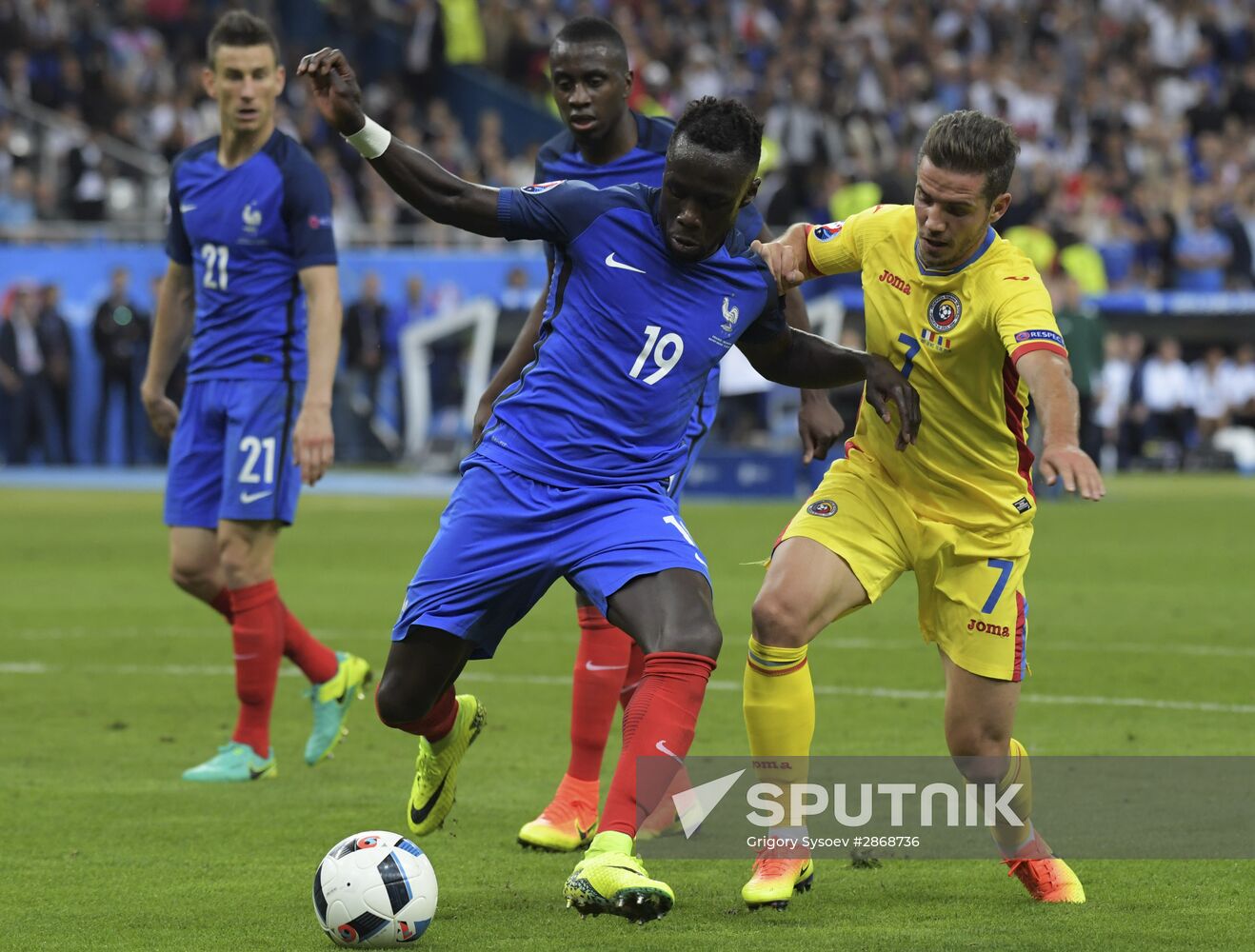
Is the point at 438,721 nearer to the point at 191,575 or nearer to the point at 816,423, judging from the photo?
the point at 816,423

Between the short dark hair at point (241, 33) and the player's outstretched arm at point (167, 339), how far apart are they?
953mm

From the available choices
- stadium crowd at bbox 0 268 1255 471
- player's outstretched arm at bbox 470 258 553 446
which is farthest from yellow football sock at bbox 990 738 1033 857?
stadium crowd at bbox 0 268 1255 471

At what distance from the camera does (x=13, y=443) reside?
25.4 m

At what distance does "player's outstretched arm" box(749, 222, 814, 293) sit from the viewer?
233 inches

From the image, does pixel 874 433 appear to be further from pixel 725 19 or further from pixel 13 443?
pixel 725 19

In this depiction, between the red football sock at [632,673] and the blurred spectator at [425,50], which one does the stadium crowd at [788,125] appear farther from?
the red football sock at [632,673]

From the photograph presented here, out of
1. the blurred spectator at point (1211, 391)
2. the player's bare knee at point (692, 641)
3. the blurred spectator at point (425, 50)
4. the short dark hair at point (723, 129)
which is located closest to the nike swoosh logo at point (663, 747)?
the player's bare knee at point (692, 641)

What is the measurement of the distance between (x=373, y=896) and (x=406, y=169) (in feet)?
6.34

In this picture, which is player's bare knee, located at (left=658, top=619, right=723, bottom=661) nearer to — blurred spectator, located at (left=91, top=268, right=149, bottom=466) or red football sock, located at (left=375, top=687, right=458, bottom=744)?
red football sock, located at (left=375, top=687, right=458, bottom=744)

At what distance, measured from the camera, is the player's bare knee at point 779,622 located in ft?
18.7

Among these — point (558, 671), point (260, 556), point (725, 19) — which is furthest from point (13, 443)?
point (260, 556)

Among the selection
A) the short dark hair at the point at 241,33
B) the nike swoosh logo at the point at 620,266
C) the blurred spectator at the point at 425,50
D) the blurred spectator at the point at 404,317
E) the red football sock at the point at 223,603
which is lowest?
the blurred spectator at the point at 404,317

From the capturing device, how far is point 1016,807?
588 centimetres

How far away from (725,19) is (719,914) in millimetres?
29479
